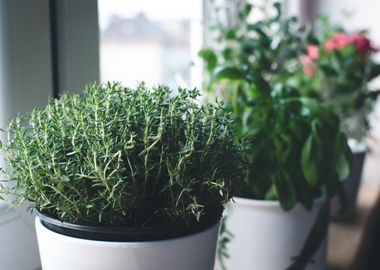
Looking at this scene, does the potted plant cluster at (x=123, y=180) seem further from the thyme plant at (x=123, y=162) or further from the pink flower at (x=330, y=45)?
the pink flower at (x=330, y=45)

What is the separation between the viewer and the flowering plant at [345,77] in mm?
1062

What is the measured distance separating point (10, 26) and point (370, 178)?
3.41 ft

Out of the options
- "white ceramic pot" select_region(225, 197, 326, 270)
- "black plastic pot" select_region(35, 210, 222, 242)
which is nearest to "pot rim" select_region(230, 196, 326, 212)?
"white ceramic pot" select_region(225, 197, 326, 270)

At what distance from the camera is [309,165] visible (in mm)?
615

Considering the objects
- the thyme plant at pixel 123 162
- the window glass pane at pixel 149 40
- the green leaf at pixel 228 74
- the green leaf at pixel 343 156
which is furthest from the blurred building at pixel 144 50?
the thyme plant at pixel 123 162

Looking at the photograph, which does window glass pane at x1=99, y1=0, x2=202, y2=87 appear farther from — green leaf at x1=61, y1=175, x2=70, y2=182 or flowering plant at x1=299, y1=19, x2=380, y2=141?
green leaf at x1=61, y1=175, x2=70, y2=182

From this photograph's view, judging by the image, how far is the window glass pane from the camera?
0.94 m

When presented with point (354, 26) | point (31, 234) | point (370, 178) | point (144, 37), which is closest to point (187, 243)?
point (31, 234)

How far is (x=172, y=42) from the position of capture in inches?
45.2

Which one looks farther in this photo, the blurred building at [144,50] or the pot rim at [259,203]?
the blurred building at [144,50]

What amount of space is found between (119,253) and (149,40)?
29.7 inches

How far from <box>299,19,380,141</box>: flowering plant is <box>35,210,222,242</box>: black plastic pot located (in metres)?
0.69

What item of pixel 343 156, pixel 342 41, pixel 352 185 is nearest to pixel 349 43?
pixel 342 41

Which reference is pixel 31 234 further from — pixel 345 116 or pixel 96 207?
pixel 345 116
